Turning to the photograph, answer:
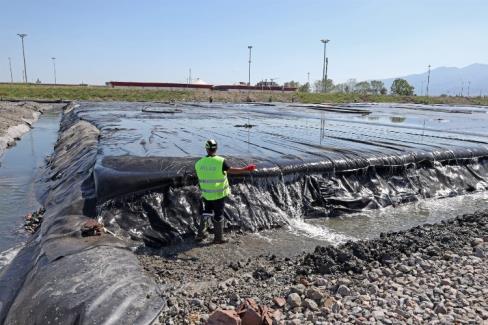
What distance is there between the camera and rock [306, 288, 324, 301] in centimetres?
511

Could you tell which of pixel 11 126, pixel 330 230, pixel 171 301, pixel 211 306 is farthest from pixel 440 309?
pixel 11 126

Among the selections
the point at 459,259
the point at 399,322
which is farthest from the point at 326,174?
the point at 399,322

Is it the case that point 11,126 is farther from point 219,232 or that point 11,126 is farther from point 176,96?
point 176,96

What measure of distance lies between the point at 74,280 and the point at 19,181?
10285 mm

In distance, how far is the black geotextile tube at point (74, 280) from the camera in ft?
16.1

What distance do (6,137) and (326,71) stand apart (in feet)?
203

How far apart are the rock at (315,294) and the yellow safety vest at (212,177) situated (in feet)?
9.33

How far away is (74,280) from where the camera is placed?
5520mm

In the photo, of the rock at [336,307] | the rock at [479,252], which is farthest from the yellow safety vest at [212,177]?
the rock at [479,252]

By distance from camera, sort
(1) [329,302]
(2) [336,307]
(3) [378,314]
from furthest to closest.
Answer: (1) [329,302] < (2) [336,307] < (3) [378,314]

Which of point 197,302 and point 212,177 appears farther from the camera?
point 212,177

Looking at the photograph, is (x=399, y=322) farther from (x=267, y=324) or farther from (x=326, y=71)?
(x=326, y=71)

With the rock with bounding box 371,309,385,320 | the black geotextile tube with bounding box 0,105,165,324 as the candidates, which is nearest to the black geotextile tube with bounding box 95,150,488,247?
the black geotextile tube with bounding box 0,105,165,324

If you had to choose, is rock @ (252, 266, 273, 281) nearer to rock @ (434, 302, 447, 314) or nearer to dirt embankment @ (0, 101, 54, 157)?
rock @ (434, 302, 447, 314)
